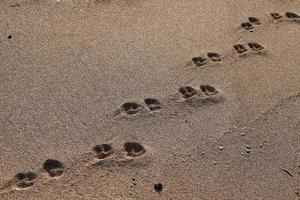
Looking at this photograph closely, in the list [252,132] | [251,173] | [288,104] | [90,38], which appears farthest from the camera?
[90,38]

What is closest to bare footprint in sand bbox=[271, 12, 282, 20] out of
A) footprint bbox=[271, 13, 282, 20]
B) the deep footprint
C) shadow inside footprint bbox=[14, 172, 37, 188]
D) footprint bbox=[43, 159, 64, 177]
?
footprint bbox=[271, 13, 282, 20]

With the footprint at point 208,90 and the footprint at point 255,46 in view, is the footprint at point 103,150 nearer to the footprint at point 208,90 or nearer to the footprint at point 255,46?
the footprint at point 208,90

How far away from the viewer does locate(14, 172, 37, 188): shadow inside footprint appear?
314 cm

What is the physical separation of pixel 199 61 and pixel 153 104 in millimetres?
640

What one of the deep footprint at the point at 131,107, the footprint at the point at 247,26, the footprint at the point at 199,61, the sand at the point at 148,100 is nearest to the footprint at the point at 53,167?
the sand at the point at 148,100

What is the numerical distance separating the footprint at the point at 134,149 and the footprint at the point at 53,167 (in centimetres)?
45

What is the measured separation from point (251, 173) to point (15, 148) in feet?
4.96

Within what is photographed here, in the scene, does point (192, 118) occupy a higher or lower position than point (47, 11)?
lower

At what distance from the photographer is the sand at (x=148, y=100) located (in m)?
3.28

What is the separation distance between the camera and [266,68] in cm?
423

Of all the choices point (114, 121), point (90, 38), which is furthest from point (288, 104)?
point (90, 38)

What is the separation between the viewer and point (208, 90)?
3945 mm

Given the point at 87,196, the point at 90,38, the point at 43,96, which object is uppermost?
the point at 90,38

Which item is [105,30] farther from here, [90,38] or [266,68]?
[266,68]
